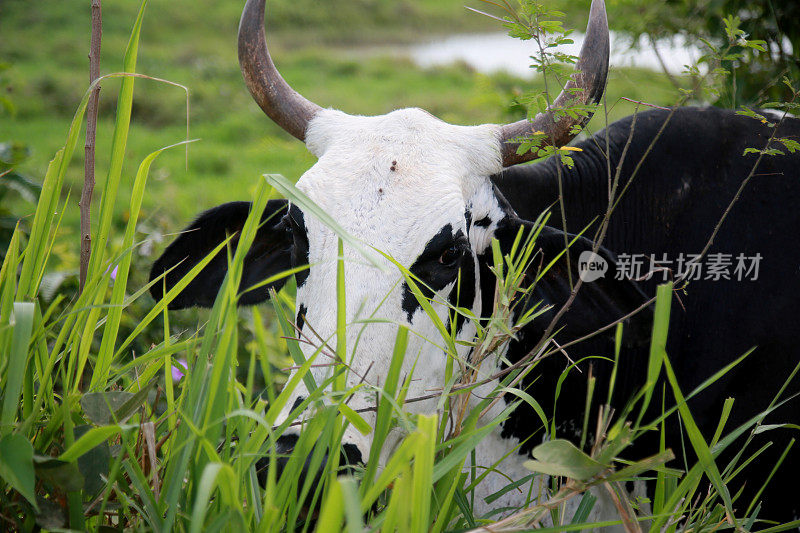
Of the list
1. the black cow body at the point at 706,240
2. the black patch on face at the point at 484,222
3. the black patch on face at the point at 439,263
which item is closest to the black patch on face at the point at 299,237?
the black patch on face at the point at 439,263

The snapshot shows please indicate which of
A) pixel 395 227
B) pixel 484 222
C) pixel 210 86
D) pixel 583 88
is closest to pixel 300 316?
pixel 395 227

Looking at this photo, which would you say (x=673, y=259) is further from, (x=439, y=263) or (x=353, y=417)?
(x=353, y=417)

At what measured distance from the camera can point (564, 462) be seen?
1.33 metres

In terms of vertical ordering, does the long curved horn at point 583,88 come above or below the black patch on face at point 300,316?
above

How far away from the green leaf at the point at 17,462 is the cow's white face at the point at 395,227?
2.32ft

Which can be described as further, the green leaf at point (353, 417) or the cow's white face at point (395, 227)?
the cow's white face at point (395, 227)

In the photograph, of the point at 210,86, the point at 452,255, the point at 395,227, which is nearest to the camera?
the point at 395,227

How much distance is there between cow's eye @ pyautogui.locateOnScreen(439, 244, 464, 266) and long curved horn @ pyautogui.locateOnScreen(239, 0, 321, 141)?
74cm

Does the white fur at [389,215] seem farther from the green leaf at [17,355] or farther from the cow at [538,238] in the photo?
the green leaf at [17,355]

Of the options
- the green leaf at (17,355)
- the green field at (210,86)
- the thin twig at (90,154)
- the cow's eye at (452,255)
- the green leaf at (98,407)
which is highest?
the thin twig at (90,154)

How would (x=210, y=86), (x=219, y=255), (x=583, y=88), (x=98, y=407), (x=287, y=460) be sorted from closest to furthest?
(x=98, y=407)
(x=287, y=460)
(x=583, y=88)
(x=219, y=255)
(x=210, y=86)

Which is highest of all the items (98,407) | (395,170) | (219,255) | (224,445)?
(395,170)

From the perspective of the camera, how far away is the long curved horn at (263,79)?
8.33 feet

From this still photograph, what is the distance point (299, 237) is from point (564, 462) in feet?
3.76
